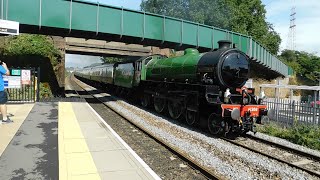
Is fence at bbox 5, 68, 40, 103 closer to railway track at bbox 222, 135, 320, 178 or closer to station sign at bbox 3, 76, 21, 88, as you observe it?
station sign at bbox 3, 76, 21, 88

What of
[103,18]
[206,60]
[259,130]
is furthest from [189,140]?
[103,18]

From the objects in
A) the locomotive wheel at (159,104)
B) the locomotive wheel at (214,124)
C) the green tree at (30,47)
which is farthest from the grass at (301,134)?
the green tree at (30,47)

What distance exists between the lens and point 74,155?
7.36 meters

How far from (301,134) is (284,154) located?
2950mm

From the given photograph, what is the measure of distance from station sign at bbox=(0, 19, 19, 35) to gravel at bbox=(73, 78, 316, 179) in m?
8.10

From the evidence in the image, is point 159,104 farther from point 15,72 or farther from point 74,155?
point 74,155

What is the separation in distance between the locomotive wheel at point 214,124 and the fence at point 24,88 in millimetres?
9750

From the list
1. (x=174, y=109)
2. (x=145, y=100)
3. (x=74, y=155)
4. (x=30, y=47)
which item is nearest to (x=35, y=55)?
(x=30, y=47)

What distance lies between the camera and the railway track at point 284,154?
318 inches

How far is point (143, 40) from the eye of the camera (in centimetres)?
2034

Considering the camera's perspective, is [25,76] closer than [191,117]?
No

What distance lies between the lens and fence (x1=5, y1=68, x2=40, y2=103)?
16.1 metres

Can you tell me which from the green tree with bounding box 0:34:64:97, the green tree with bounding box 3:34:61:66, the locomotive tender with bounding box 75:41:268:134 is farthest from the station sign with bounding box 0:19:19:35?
the green tree with bounding box 3:34:61:66

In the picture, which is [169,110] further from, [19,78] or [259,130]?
[19,78]
